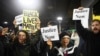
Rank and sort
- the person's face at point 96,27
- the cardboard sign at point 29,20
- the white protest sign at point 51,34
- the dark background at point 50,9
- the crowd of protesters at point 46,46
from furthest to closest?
1. the dark background at point 50,9
2. the cardboard sign at point 29,20
3. the white protest sign at point 51,34
4. the crowd of protesters at point 46,46
5. the person's face at point 96,27

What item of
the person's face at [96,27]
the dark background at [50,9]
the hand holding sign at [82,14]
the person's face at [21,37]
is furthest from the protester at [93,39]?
the dark background at [50,9]

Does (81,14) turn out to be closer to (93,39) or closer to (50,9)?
(93,39)

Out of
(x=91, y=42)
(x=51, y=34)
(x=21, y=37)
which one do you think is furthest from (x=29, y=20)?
(x=91, y=42)

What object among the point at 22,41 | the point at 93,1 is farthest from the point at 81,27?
the point at 93,1

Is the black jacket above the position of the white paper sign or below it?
below

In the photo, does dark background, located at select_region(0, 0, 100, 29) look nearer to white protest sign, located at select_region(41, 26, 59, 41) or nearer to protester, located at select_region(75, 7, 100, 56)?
white protest sign, located at select_region(41, 26, 59, 41)

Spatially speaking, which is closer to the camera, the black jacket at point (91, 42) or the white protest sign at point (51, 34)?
the black jacket at point (91, 42)

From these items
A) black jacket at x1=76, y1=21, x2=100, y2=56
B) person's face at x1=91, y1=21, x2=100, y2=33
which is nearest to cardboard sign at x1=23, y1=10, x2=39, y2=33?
black jacket at x1=76, y1=21, x2=100, y2=56

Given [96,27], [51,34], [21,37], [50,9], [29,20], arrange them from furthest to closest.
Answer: [50,9] < [29,20] < [51,34] < [21,37] < [96,27]

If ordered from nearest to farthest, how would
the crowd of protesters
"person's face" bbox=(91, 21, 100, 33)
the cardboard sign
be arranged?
"person's face" bbox=(91, 21, 100, 33), the crowd of protesters, the cardboard sign

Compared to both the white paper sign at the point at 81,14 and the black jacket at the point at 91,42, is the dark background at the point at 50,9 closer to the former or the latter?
the white paper sign at the point at 81,14

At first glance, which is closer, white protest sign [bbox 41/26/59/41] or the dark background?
white protest sign [bbox 41/26/59/41]

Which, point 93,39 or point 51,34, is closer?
point 93,39

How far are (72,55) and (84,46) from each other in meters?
0.49
